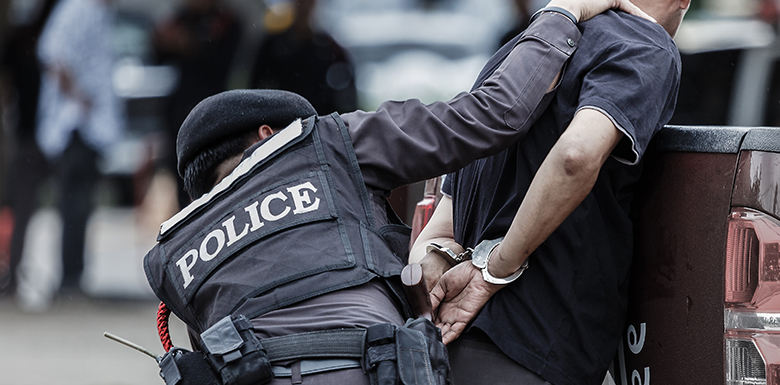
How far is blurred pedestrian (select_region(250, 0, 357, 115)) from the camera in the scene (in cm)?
657

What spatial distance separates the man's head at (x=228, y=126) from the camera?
2.14m

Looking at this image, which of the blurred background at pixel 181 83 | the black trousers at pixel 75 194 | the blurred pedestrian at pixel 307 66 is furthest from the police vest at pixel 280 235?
the black trousers at pixel 75 194

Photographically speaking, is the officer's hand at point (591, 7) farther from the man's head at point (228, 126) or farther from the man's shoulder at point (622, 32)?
the man's head at point (228, 126)

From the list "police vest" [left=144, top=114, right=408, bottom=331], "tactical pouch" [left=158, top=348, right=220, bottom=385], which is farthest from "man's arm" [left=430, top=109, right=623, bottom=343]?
"tactical pouch" [left=158, top=348, right=220, bottom=385]

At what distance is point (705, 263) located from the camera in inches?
71.3

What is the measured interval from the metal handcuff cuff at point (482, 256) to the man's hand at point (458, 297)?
17mm

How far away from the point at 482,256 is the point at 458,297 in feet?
0.39

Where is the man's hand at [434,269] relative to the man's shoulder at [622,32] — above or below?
below

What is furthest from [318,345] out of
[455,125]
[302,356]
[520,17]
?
[520,17]

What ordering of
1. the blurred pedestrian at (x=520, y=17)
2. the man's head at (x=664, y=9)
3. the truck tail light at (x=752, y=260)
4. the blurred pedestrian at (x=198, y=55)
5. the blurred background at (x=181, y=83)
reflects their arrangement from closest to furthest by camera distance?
1. the truck tail light at (x=752, y=260)
2. the man's head at (x=664, y=9)
3. the blurred pedestrian at (x=520, y=17)
4. the blurred background at (x=181, y=83)
5. the blurred pedestrian at (x=198, y=55)

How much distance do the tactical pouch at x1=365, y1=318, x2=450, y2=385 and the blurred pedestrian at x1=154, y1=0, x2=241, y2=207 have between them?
205 inches

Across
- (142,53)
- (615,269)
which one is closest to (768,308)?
(615,269)

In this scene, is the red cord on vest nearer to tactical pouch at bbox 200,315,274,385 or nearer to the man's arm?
tactical pouch at bbox 200,315,274,385

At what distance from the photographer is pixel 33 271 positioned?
324 inches
